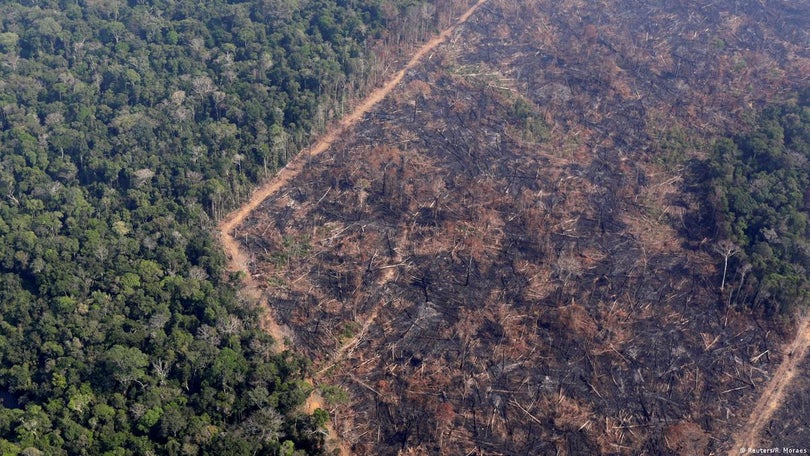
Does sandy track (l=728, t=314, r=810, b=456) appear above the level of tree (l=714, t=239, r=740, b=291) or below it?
below

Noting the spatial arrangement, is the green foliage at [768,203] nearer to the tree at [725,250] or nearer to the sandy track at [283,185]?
the tree at [725,250]

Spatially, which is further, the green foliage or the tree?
the tree

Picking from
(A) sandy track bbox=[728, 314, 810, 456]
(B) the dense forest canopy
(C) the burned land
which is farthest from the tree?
(B) the dense forest canopy

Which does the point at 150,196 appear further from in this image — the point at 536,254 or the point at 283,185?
the point at 536,254

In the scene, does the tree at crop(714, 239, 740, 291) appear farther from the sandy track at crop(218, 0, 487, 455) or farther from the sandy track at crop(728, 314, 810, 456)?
the sandy track at crop(218, 0, 487, 455)

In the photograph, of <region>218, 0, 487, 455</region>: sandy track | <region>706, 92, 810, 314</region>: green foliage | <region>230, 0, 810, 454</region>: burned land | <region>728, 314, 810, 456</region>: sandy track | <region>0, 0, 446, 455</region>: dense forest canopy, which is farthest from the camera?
<region>706, 92, 810, 314</region>: green foliage

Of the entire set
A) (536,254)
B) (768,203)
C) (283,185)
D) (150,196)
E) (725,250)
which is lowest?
(536,254)

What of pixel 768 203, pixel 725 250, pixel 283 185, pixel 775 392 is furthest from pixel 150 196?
pixel 768 203
